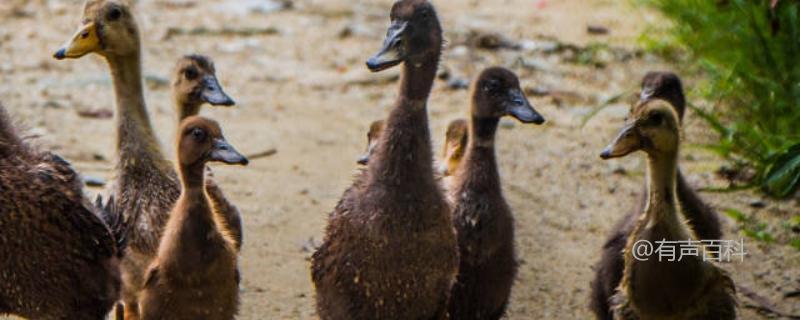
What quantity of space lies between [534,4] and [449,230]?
23.1ft

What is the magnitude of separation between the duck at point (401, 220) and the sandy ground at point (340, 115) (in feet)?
3.31

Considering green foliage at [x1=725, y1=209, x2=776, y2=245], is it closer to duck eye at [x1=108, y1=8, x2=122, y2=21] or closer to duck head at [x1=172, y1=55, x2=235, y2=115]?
duck head at [x1=172, y1=55, x2=235, y2=115]

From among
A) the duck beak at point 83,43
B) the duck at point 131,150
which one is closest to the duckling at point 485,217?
the duck at point 131,150

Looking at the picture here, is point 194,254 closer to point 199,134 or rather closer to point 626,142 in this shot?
point 199,134

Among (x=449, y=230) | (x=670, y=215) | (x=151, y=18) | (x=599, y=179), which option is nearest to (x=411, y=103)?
(x=449, y=230)

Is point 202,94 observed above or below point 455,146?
above

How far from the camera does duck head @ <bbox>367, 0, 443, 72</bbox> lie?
19.9 ft

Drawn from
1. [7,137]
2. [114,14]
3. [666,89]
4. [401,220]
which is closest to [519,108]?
[401,220]

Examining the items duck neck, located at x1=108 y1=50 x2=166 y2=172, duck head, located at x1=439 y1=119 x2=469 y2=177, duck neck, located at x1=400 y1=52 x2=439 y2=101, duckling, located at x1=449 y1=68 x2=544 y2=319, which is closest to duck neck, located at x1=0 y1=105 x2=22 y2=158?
duck neck, located at x1=108 y1=50 x2=166 y2=172

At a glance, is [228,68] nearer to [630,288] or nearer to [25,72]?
[25,72]

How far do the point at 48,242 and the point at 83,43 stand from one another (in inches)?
43.6

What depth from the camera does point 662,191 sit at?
247 inches

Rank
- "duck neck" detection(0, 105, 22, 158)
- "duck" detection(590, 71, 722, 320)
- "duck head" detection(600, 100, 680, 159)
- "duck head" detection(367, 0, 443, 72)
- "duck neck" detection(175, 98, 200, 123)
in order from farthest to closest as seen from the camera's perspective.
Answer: "duck neck" detection(175, 98, 200, 123)
"duck" detection(590, 71, 722, 320)
"duck head" detection(600, 100, 680, 159)
"duck neck" detection(0, 105, 22, 158)
"duck head" detection(367, 0, 443, 72)

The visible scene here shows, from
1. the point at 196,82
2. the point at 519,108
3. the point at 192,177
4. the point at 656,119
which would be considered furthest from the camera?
the point at 196,82
